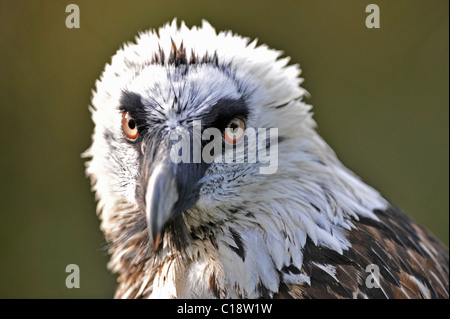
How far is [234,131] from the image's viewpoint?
1.10 metres

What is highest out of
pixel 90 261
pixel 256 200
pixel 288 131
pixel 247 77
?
pixel 247 77

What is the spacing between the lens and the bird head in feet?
3.41

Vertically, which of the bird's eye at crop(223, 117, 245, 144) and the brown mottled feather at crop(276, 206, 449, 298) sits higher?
the bird's eye at crop(223, 117, 245, 144)

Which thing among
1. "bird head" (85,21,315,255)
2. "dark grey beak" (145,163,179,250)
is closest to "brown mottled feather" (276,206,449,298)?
"bird head" (85,21,315,255)

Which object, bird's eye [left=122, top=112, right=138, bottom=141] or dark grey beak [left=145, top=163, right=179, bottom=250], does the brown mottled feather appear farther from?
bird's eye [left=122, top=112, right=138, bottom=141]

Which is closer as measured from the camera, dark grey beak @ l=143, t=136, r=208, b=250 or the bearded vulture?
dark grey beak @ l=143, t=136, r=208, b=250

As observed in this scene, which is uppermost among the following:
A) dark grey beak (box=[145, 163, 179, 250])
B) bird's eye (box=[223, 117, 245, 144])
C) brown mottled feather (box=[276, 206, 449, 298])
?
bird's eye (box=[223, 117, 245, 144])

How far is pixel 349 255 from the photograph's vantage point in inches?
45.0

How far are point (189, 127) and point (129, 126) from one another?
0.54ft

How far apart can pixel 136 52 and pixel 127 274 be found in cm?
57

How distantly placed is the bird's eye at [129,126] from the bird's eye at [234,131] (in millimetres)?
207

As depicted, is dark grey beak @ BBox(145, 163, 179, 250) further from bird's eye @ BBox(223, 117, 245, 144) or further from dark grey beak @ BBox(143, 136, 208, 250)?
bird's eye @ BBox(223, 117, 245, 144)

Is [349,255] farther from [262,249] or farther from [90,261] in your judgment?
[90,261]

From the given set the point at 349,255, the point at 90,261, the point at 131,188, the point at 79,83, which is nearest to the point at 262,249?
the point at 349,255
